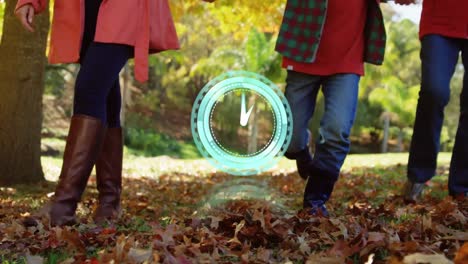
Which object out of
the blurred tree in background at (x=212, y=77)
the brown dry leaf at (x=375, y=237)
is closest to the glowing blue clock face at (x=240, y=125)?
the brown dry leaf at (x=375, y=237)

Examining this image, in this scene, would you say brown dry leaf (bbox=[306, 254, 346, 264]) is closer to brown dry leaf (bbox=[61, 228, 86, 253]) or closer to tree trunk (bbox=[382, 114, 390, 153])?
brown dry leaf (bbox=[61, 228, 86, 253])

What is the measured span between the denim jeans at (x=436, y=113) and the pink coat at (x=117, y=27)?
69.9 inches

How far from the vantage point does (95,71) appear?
11.2ft

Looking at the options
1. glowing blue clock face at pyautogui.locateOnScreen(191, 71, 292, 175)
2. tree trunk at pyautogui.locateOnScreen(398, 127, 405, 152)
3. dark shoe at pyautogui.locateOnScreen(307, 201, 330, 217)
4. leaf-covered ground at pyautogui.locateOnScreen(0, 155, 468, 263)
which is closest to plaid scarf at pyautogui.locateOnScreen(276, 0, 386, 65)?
glowing blue clock face at pyautogui.locateOnScreen(191, 71, 292, 175)

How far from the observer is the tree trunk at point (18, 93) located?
679cm

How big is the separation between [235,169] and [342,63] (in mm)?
1349

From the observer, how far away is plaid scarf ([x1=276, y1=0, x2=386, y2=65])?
160 inches

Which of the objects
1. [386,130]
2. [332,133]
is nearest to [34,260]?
[332,133]

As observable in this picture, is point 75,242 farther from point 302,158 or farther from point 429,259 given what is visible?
point 302,158

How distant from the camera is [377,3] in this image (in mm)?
4082

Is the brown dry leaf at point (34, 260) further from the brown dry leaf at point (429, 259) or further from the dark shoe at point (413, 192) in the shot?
the dark shoe at point (413, 192)

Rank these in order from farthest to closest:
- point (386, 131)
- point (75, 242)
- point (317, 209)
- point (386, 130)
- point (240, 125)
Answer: point (386, 130)
point (386, 131)
point (240, 125)
point (317, 209)
point (75, 242)

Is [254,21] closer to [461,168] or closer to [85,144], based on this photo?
[461,168]

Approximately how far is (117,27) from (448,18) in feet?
7.14
